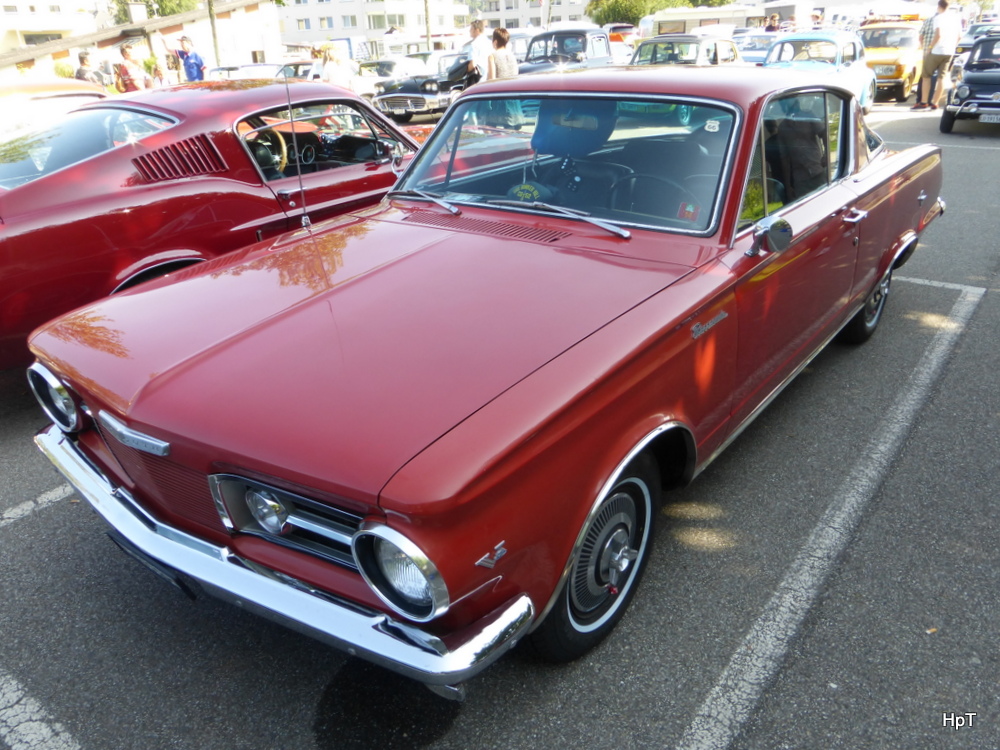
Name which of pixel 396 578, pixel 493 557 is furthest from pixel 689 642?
pixel 396 578

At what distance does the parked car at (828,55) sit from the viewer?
1299 centimetres

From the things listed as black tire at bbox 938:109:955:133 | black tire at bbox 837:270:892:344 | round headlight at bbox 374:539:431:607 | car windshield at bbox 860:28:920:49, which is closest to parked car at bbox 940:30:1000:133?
black tire at bbox 938:109:955:133

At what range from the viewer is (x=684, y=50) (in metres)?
15.9

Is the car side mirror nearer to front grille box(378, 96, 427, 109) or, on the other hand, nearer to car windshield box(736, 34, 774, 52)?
front grille box(378, 96, 427, 109)

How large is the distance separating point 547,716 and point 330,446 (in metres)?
1.05

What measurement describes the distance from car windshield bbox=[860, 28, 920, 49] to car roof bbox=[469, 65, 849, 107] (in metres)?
15.7

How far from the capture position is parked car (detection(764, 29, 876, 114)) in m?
13.0

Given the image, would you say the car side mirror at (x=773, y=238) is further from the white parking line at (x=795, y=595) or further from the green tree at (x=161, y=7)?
the green tree at (x=161, y=7)

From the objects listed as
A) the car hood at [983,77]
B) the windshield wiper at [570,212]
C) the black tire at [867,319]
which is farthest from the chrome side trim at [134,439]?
the car hood at [983,77]

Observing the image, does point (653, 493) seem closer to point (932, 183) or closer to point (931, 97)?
point (932, 183)

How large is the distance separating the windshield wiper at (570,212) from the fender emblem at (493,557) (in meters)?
1.42

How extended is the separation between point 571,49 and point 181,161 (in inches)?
507

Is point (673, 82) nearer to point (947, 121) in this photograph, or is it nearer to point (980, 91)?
point (980, 91)

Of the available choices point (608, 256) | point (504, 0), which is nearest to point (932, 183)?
point (608, 256)
